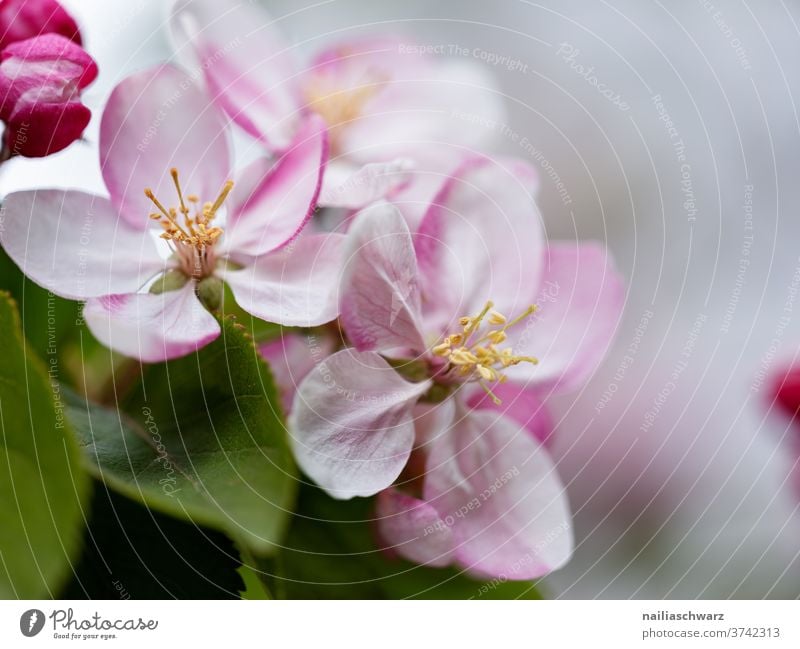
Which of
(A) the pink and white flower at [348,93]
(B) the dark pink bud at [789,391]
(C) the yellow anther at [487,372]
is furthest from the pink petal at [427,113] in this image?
(B) the dark pink bud at [789,391]

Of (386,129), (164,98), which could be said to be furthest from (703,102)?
(164,98)

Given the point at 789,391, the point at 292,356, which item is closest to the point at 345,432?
the point at 292,356

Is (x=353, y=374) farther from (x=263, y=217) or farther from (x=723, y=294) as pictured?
(x=723, y=294)

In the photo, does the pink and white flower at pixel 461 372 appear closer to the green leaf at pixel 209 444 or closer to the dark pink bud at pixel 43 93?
the green leaf at pixel 209 444

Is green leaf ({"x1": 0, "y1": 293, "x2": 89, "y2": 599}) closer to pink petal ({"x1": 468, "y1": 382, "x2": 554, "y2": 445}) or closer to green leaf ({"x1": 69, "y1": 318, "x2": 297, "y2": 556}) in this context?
green leaf ({"x1": 69, "y1": 318, "x2": 297, "y2": 556})

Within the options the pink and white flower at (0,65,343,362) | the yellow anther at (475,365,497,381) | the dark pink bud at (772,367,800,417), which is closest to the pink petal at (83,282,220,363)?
the pink and white flower at (0,65,343,362)
